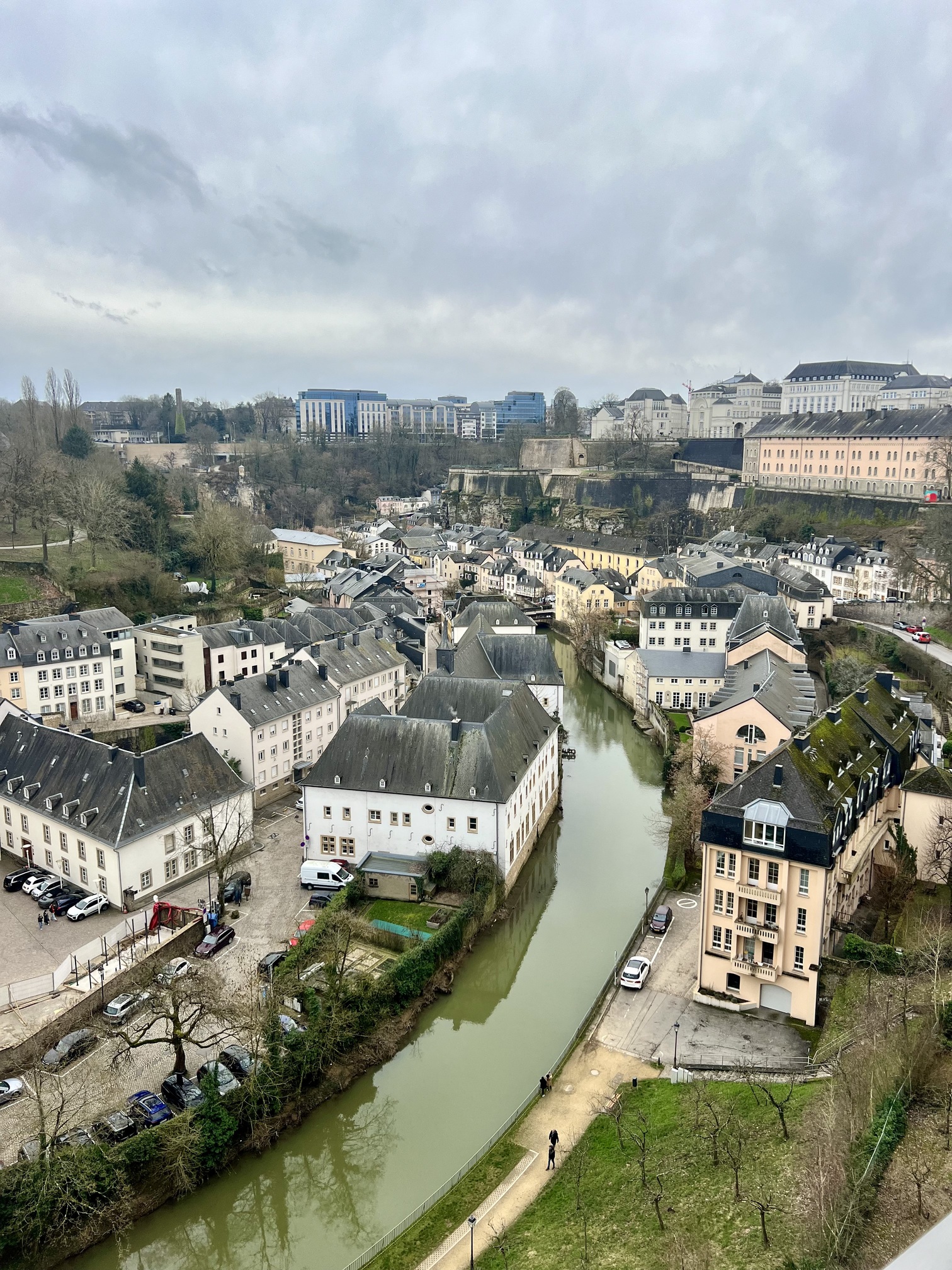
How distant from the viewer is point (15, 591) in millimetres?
37250

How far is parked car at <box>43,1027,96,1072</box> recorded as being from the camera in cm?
1400

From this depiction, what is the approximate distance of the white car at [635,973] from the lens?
54.0 feet

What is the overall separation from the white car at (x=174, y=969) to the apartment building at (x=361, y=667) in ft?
40.3

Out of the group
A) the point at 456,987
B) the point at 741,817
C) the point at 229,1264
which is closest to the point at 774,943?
the point at 741,817

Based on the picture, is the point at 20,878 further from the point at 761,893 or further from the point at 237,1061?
the point at 761,893

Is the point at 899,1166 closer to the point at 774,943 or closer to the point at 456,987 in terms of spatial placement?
the point at 774,943

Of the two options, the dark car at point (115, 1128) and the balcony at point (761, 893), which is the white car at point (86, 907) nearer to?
the dark car at point (115, 1128)

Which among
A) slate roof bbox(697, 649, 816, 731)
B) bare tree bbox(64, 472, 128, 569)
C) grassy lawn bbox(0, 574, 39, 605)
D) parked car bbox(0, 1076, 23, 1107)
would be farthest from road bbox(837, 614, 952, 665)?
grassy lawn bbox(0, 574, 39, 605)

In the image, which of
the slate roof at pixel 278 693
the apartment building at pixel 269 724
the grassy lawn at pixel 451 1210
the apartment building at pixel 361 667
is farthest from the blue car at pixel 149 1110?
the apartment building at pixel 361 667

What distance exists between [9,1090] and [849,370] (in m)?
79.7

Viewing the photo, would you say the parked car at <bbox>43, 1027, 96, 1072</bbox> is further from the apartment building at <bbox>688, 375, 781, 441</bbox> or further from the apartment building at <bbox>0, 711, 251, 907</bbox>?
the apartment building at <bbox>688, 375, 781, 441</bbox>

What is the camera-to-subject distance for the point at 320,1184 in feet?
42.8

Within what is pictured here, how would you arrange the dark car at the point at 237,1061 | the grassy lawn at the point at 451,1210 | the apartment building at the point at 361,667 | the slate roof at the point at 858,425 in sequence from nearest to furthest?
the grassy lawn at the point at 451,1210 → the dark car at the point at 237,1061 → the apartment building at the point at 361,667 → the slate roof at the point at 858,425

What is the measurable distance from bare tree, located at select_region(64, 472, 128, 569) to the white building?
26.0 meters
